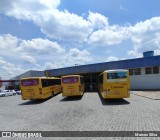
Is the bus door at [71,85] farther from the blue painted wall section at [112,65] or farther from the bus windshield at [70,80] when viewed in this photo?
the blue painted wall section at [112,65]

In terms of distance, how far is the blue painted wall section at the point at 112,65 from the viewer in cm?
3164

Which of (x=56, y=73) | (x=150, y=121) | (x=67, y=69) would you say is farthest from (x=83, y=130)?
(x=56, y=73)

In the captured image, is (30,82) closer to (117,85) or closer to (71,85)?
(71,85)

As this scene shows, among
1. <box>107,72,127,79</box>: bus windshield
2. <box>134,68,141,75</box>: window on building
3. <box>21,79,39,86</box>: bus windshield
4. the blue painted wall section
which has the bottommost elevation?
<box>21,79,39,86</box>: bus windshield

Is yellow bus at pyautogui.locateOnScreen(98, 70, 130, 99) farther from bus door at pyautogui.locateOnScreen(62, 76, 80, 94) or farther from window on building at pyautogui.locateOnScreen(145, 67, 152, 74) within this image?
window on building at pyautogui.locateOnScreen(145, 67, 152, 74)

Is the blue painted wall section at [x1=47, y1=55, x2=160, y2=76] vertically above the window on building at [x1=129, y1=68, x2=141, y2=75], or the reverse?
the blue painted wall section at [x1=47, y1=55, x2=160, y2=76]

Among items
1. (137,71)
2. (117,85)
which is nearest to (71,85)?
(117,85)

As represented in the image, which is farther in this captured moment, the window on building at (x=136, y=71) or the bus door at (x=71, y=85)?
the window on building at (x=136, y=71)

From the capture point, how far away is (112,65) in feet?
123

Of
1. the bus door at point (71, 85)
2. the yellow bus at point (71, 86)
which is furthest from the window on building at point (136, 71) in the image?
the bus door at point (71, 85)

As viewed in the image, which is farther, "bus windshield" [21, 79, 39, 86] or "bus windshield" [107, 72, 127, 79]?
"bus windshield" [21, 79, 39, 86]

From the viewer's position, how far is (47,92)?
2491 cm

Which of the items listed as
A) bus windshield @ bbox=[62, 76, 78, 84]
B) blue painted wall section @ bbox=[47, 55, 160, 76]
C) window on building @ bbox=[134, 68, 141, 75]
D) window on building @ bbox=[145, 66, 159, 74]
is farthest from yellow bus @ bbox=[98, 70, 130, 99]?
window on building @ bbox=[134, 68, 141, 75]

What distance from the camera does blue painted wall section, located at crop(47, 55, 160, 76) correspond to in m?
31.6
